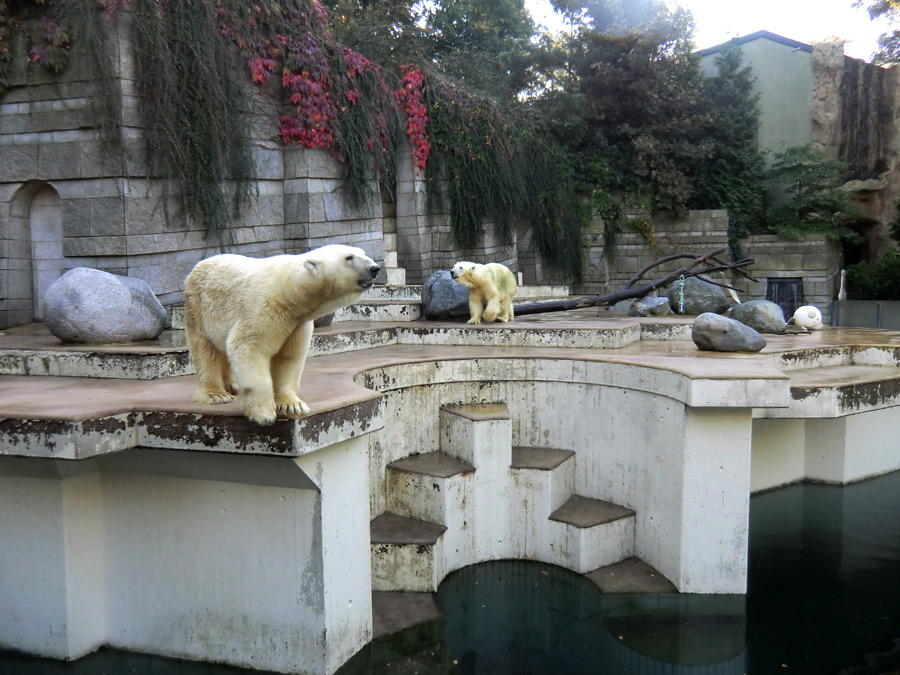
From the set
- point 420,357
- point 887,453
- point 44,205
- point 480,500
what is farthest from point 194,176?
point 887,453

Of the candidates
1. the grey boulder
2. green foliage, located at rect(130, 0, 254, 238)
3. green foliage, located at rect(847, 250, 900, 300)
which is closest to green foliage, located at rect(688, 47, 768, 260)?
green foliage, located at rect(847, 250, 900, 300)

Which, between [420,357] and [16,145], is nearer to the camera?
[420,357]

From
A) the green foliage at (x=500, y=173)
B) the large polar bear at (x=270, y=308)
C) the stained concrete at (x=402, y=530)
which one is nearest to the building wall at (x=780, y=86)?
the green foliage at (x=500, y=173)

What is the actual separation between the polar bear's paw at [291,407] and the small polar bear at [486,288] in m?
3.85

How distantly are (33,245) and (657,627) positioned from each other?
6370 mm

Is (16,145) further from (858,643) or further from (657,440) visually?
(858,643)

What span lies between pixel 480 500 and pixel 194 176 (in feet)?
Answer: 13.7

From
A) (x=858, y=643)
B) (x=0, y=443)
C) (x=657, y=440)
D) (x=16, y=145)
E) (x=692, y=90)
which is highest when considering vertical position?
(x=692, y=90)

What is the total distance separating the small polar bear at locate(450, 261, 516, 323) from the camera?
713cm

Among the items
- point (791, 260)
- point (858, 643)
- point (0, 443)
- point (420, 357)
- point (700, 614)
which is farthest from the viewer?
point (791, 260)

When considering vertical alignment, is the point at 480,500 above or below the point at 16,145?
below

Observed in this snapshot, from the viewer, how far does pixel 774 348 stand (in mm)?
6566

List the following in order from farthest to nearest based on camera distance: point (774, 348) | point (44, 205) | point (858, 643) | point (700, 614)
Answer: point (44, 205), point (774, 348), point (700, 614), point (858, 643)

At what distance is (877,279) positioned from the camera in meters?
14.5
